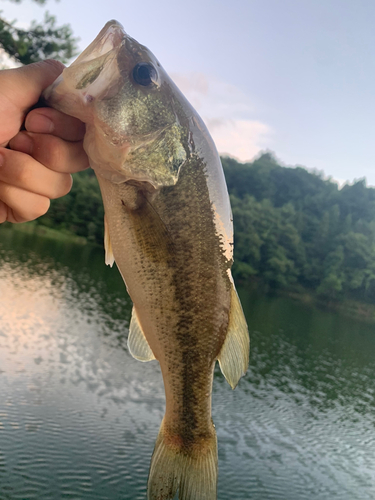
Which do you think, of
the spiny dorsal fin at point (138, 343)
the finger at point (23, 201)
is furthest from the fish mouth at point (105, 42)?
the spiny dorsal fin at point (138, 343)

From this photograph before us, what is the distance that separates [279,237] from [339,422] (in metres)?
55.2

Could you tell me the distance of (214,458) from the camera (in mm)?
1971

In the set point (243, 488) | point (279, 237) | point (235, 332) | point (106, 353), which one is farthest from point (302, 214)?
point (235, 332)

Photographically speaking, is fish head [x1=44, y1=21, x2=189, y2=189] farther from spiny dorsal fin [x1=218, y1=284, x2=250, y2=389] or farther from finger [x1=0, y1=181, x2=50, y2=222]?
spiny dorsal fin [x1=218, y1=284, x2=250, y2=389]

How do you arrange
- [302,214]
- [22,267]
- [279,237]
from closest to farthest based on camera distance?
[22,267] → [279,237] → [302,214]

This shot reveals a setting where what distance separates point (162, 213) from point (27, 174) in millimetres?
670

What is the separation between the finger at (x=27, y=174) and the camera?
6.22 feet

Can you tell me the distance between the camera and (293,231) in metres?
79.6

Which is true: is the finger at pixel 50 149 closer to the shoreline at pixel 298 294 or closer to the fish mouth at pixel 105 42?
the fish mouth at pixel 105 42

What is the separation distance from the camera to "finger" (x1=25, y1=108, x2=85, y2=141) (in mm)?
1848

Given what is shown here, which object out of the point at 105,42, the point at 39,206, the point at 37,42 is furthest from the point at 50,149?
the point at 37,42

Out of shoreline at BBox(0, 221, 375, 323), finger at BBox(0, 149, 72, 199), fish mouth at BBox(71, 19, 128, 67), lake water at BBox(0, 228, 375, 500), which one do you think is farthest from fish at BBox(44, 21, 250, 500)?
shoreline at BBox(0, 221, 375, 323)

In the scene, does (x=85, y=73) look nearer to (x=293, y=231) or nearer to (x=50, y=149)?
(x=50, y=149)

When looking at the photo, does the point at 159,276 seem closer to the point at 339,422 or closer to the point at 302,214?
the point at 339,422
